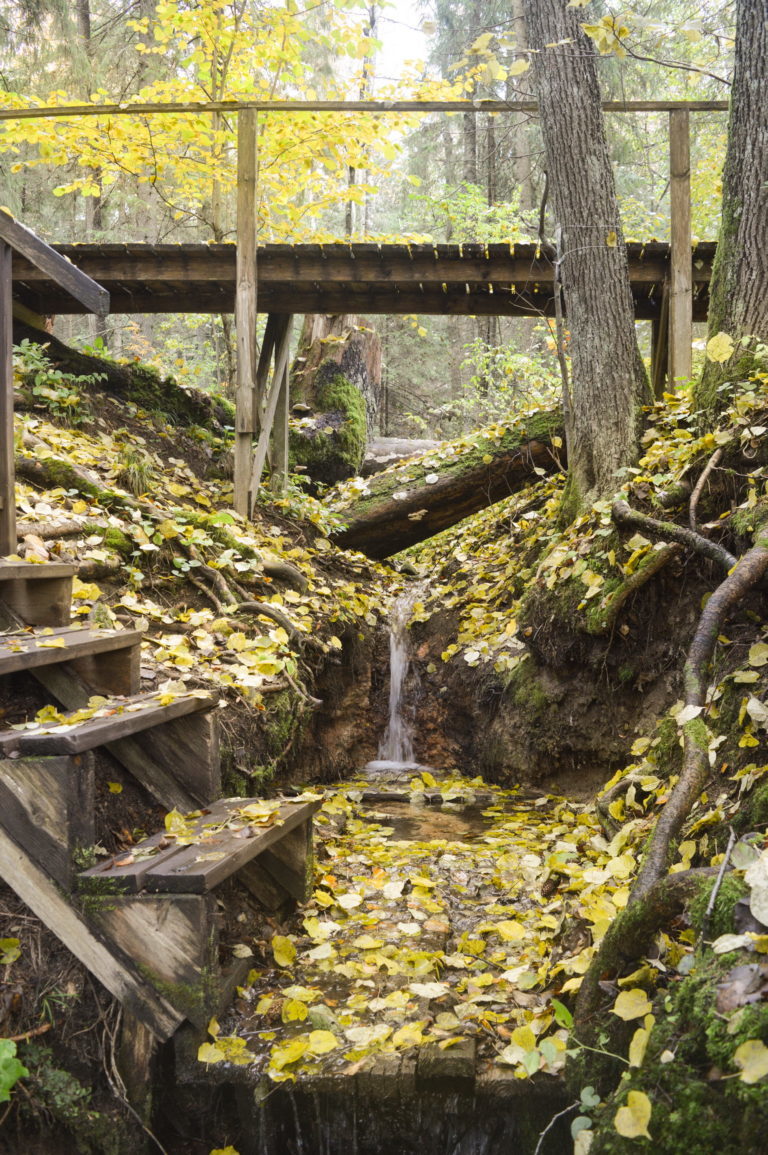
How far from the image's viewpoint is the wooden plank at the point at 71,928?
7.33ft

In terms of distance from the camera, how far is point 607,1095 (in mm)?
1896

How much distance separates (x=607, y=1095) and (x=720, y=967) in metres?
0.55

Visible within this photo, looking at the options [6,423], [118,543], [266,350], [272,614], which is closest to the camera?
[6,423]

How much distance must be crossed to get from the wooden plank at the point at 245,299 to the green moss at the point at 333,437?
240 cm

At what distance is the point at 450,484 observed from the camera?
25.1ft

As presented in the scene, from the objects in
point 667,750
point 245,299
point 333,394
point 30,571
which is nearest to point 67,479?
point 30,571

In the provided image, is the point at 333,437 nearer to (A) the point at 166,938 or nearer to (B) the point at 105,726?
(B) the point at 105,726

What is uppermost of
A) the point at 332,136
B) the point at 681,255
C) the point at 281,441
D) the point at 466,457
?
the point at 332,136

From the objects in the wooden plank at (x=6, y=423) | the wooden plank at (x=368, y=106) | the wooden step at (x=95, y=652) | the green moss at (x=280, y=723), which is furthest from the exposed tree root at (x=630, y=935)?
the wooden plank at (x=368, y=106)

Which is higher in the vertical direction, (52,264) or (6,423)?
(52,264)

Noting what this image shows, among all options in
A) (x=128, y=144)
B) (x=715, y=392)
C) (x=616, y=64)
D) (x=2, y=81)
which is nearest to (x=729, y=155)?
(x=715, y=392)

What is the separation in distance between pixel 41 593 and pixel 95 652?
52cm

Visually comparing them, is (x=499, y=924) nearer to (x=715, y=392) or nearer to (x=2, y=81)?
(x=715, y=392)

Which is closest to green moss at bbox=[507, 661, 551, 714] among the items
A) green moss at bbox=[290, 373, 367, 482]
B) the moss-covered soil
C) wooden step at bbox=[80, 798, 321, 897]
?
the moss-covered soil
